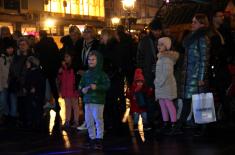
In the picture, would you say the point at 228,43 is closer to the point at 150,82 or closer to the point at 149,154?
the point at 150,82

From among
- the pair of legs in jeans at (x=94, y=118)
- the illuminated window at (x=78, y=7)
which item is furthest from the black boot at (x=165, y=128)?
the illuminated window at (x=78, y=7)

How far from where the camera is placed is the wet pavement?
27.5ft

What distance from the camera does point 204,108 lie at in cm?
A: 905

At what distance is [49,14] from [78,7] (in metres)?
5.84

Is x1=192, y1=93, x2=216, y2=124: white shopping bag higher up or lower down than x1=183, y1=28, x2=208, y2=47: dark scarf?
lower down

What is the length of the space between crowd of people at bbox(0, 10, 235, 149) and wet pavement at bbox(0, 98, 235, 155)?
33 cm

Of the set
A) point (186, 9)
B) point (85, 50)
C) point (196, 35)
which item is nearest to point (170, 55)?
point (196, 35)

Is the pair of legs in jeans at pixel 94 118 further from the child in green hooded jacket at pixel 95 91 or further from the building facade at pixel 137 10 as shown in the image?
the building facade at pixel 137 10

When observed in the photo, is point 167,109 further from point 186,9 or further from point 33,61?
point 186,9

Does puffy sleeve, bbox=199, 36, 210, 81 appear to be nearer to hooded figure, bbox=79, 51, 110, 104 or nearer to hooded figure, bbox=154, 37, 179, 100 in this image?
hooded figure, bbox=154, 37, 179, 100

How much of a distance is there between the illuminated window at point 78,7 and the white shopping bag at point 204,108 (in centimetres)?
2776

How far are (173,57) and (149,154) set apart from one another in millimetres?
2162

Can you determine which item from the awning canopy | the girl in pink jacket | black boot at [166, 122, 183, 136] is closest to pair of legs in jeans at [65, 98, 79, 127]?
the girl in pink jacket

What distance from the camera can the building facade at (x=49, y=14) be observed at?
3109 cm
